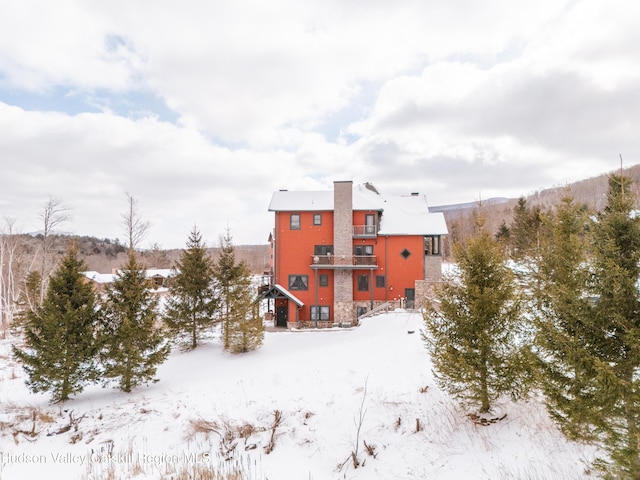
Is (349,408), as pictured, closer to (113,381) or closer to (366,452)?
(366,452)

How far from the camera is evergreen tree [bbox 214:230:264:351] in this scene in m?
18.0

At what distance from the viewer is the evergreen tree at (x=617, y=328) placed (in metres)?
5.37

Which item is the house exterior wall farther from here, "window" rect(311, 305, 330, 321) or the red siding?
"window" rect(311, 305, 330, 321)

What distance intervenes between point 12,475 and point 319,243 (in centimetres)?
2147

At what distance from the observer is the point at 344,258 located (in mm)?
27031

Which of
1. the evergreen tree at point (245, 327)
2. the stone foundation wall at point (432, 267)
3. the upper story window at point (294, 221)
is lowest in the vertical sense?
the evergreen tree at point (245, 327)

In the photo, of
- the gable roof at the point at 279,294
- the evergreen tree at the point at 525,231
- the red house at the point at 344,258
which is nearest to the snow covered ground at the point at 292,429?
the gable roof at the point at 279,294

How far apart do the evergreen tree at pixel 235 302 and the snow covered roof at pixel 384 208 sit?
8.73 m

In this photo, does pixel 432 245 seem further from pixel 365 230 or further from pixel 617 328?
pixel 617 328

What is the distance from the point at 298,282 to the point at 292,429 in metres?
17.9

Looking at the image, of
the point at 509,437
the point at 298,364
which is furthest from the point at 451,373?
the point at 298,364

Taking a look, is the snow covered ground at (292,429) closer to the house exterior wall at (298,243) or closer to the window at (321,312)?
the window at (321,312)

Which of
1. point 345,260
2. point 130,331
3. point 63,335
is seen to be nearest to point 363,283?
point 345,260

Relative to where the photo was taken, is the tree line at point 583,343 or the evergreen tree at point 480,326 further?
the evergreen tree at point 480,326
